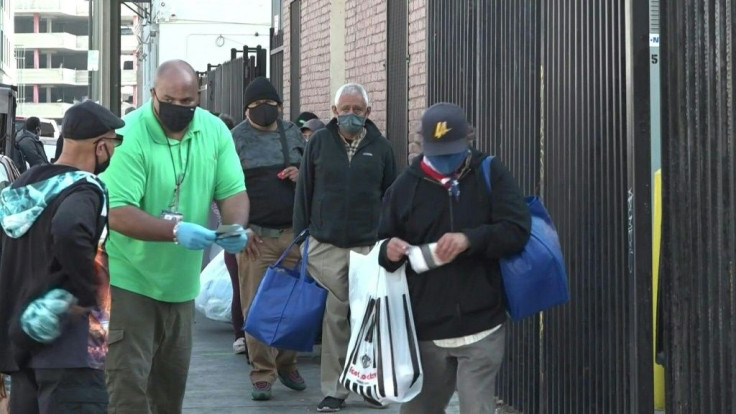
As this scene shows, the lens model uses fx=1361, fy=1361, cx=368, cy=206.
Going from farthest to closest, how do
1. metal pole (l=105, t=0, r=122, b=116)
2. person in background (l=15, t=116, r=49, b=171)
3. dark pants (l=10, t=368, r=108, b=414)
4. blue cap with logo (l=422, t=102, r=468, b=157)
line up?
metal pole (l=105, t=0, r=122, b=116), person in background (l=15, t=116, r=49, b=171), blue cap with logo (l=422, t=102, r=468, b=157), dark pants (l=10, t=368, r=108, b=414)

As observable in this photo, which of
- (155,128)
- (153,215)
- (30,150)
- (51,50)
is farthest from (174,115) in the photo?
(51,50)

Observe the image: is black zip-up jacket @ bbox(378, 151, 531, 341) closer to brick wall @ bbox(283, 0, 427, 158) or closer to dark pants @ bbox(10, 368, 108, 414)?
dark pants @ bbox(10, 368, 108, 414)

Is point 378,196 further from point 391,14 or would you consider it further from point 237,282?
point 391,14

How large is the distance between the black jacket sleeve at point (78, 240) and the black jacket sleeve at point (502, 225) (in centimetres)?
157

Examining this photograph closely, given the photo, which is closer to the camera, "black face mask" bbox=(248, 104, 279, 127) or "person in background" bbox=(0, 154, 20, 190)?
"person in background" bbox=(0, 154, 20, 190)

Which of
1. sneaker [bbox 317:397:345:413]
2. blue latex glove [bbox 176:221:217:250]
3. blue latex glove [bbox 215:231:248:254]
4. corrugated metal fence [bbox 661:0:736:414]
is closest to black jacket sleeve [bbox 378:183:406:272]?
blue latex glove [bbox 215:231:248:254]

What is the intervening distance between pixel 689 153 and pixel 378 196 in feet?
12.0

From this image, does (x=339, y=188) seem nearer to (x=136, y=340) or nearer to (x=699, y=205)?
(x=136, y=340)

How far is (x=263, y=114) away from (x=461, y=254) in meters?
3.91

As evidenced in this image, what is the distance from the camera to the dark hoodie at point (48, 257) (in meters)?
4.96

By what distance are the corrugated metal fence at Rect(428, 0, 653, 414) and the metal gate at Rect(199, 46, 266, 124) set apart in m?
9.57

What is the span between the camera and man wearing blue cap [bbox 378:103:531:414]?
5.75 metres

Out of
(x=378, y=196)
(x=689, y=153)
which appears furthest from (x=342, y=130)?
(x=689, y=153)

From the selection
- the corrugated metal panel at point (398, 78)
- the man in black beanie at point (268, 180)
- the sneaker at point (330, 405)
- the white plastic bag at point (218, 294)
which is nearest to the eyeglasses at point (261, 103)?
the man in black beanie at point (268, 180)
